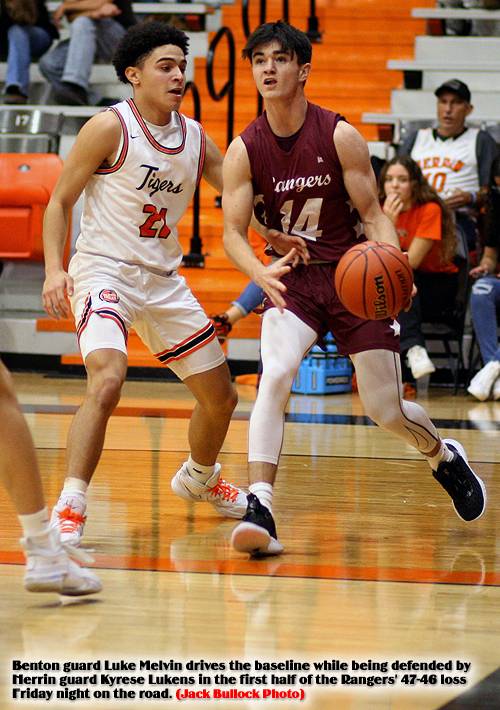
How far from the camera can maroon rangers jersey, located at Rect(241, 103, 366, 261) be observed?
3139mm

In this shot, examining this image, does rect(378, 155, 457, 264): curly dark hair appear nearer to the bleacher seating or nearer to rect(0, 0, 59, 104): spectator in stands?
the bleacher seating

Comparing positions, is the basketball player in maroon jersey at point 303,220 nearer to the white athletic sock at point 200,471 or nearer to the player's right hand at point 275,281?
the player's right hand at point 275,281

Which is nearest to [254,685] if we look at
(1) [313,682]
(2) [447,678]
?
(1) [313,682]

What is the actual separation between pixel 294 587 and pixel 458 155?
5.13 m

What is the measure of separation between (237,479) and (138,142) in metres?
1.45

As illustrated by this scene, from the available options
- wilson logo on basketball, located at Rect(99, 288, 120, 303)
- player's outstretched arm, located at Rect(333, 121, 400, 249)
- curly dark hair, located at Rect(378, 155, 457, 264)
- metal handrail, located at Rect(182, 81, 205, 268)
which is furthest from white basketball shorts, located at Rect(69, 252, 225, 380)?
metal handrail, located at Rect(182, 81, 205, 268)

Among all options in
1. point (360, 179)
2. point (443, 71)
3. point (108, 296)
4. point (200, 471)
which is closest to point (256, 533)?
point (200, 471)

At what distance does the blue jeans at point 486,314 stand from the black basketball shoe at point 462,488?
3164 millimetres

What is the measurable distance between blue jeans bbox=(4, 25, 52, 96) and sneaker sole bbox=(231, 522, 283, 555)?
6817 millimetres

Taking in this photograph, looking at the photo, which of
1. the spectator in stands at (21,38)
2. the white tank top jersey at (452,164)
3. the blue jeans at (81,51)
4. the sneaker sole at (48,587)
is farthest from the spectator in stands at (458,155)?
the sneaker sole at (48,587)

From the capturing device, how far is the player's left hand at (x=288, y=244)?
3178 mm

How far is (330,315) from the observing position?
10.4 ft

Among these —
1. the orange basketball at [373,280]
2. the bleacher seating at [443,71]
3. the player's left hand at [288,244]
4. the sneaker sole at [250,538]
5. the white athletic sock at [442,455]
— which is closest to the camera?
the sneaker sole at [250,538]

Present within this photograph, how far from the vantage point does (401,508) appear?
11.5 feet
